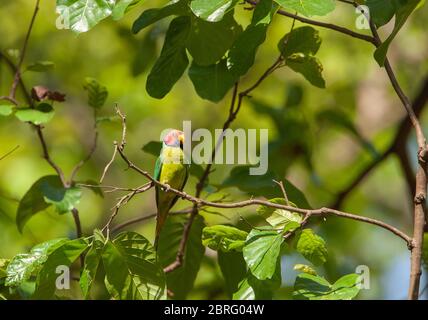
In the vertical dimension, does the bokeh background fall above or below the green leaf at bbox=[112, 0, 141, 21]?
below

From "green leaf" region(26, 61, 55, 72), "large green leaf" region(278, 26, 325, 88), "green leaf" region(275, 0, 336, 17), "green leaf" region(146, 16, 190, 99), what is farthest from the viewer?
"green leaf" region(26, 61, 55, 72)

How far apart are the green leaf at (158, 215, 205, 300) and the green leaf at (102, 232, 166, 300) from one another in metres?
0.67

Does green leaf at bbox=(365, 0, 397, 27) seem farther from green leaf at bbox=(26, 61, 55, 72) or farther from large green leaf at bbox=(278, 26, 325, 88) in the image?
green leaf at bbox=(26, 61, 55, 72)

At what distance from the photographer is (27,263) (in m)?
2.18

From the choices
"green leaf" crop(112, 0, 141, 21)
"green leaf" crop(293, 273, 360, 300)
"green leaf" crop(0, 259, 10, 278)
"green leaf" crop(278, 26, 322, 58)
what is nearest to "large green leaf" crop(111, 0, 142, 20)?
"green leaf" crop(112, 0, 141, 21)

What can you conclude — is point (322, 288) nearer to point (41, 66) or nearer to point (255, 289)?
point (255, 289)

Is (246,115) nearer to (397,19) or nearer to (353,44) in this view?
(353,44)

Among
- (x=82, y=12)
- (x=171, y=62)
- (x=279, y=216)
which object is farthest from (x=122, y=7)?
(x=279, y=216)

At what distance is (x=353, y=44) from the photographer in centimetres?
695

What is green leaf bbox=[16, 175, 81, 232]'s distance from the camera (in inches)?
105

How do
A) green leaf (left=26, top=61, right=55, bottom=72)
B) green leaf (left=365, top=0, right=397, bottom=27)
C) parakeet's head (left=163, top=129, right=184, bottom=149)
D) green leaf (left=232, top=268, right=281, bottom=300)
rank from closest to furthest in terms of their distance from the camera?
green leaf (left=365, top=0, right=397, bottom=27)
green leaf (left=232, top=268, right=281, bottom=300)
green leaf (left=26, top=61, right=55, bottom=72)
parakeet's head (left=163, top=129, right=184, bottom=149)

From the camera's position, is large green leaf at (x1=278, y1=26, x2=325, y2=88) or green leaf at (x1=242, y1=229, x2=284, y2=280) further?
large green leaf at (x1=278, y1=26, x2=325, y2=88)

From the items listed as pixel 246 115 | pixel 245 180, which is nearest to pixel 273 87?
pixel 246 115

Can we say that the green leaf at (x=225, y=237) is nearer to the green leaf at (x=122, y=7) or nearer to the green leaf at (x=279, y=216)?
the green leaf at (x=279, y=216)
